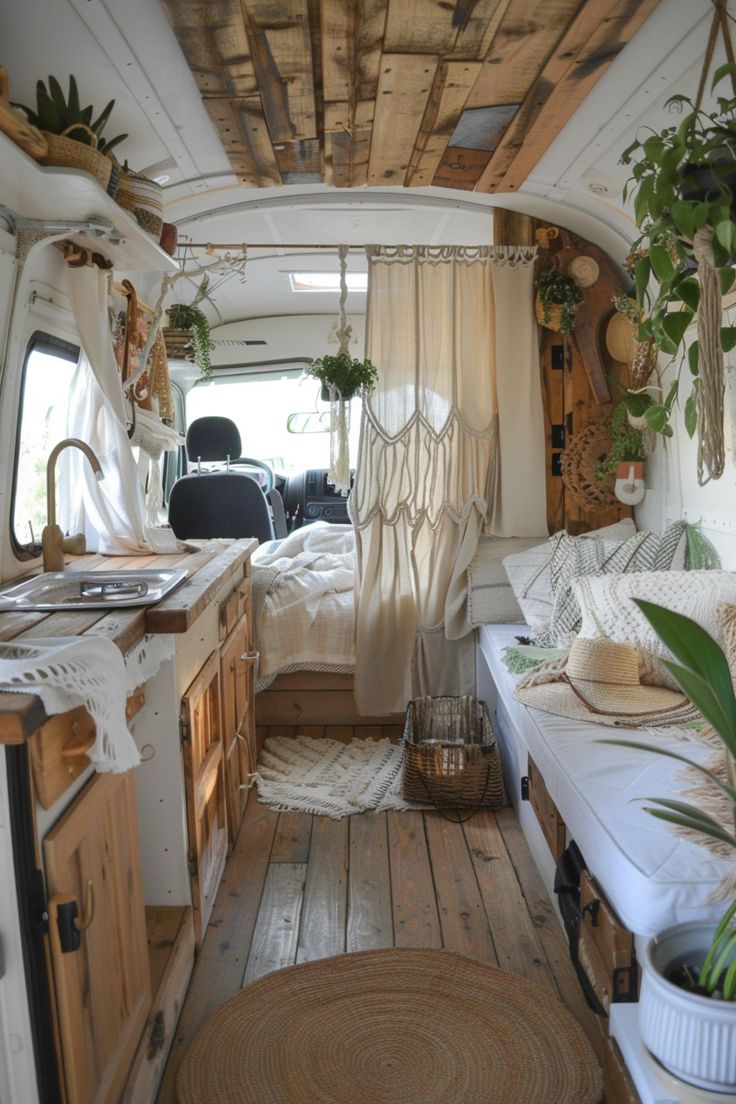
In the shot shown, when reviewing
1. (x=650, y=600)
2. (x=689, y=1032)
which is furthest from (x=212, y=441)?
(x=689, y=1032)

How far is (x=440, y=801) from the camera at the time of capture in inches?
134

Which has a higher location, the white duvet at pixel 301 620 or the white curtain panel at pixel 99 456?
the white curtain panel at pixel 99 456

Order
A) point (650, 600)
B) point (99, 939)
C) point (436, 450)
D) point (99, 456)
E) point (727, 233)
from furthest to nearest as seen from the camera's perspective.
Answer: point (436, 450), point (99, 456), point (650, 600), point (727, 233), point (99, 939)

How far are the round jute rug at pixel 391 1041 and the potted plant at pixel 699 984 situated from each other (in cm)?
52

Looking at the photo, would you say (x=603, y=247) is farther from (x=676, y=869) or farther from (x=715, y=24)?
(x=676, y=869)

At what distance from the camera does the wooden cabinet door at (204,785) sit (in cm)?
233

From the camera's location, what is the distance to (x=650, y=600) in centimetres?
294

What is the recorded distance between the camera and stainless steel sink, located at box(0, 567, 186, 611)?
6.97 ft

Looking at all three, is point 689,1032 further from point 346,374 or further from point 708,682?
point 346,374

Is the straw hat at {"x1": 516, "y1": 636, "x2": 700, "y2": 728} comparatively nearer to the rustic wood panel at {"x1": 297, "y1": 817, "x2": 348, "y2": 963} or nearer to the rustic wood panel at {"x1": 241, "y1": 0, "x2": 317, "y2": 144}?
the rustic wood panel at {"x1": 297, "y1": 817, "x2": 348, "y2": 963}

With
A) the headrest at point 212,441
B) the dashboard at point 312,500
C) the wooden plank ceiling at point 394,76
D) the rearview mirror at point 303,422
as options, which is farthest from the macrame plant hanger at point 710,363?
the rearview mirror at point 303,422

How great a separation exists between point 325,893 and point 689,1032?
154cm

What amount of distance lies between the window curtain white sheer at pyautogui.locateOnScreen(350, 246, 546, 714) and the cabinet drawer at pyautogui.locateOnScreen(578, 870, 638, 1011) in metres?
2.15

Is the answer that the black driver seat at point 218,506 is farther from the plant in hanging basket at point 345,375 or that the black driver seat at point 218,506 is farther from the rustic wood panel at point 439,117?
the rustic wood panel at point 439,117
